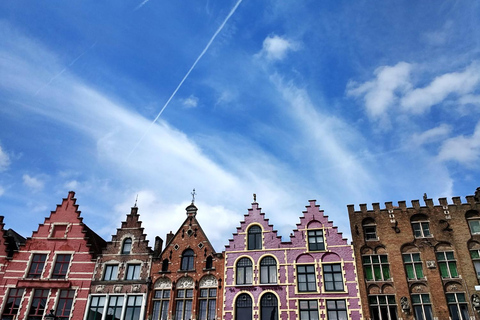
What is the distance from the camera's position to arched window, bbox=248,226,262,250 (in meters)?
29.9

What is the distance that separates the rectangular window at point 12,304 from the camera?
1153 inches

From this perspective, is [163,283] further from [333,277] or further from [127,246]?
[333,277]

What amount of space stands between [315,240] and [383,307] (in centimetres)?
647

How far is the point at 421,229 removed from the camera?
92.1ft

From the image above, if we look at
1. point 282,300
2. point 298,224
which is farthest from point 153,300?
point 298,224

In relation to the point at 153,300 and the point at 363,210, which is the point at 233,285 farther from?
the point at 363,210

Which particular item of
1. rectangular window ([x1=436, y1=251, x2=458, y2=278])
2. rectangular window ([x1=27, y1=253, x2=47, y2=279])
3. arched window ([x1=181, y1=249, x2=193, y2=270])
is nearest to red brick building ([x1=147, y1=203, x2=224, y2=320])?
arched window ([x1=181, y1=249, x2=193, y2=270])

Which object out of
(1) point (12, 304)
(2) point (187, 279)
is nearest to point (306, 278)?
(2) point (187, 279)

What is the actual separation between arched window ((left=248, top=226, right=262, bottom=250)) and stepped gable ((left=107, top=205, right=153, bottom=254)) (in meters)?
8.16

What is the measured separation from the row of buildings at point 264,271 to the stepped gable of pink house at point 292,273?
0.24 ft

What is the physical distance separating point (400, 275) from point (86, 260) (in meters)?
24.4

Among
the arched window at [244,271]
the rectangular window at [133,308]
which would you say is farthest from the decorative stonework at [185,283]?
the arched window at [244,271]

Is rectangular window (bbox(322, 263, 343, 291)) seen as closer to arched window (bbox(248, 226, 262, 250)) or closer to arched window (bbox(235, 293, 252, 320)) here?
arched window (bbox(248, 226, 262, 250))

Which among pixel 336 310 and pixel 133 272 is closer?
pixel 336 310
